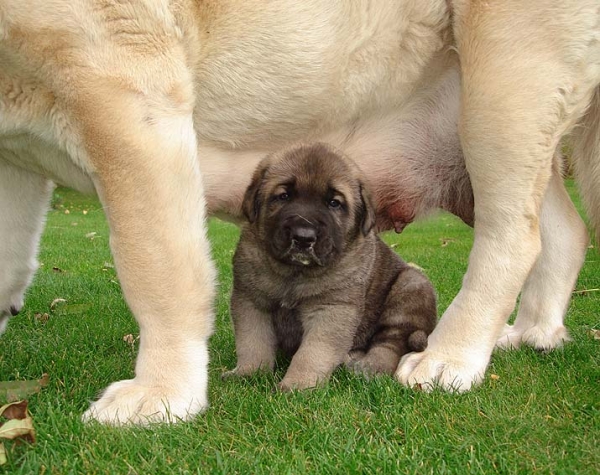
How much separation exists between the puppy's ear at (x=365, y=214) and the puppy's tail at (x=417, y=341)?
0.46 m

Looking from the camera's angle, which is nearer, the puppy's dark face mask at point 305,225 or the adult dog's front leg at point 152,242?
the adult dog's front leg at point 152,242

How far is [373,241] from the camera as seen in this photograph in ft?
9.71

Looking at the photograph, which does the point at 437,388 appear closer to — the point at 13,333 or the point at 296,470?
the point at 296,470

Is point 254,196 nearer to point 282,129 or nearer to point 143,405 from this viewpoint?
point 282,129

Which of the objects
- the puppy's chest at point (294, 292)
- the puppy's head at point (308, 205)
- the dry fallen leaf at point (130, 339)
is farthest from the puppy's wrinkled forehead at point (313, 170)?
the dry fallen leaf at point (130, 339)

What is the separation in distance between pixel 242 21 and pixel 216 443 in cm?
142

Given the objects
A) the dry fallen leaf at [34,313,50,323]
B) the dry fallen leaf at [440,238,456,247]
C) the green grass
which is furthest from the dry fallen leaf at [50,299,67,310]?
the dry fallen leaf at [440,238,456,247]

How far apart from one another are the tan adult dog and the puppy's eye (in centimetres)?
35

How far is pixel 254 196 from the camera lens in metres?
2.75

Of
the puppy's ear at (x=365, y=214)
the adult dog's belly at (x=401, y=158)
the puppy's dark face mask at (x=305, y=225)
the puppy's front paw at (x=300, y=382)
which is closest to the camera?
the puppy's front paw at (x=300, y=382)

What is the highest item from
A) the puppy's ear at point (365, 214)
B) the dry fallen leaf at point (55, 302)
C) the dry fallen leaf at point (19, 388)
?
the puppy's ear at point (365, 214)

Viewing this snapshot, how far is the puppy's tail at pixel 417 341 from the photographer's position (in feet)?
9.45

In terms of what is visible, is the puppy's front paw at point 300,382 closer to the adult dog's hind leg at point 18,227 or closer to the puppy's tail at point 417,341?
the puppy's tail at point 417,341

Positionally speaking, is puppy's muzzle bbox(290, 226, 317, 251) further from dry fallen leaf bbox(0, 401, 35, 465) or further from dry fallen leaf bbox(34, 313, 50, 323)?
dry fallen leaf bbox(34, 313, 50, 323)
